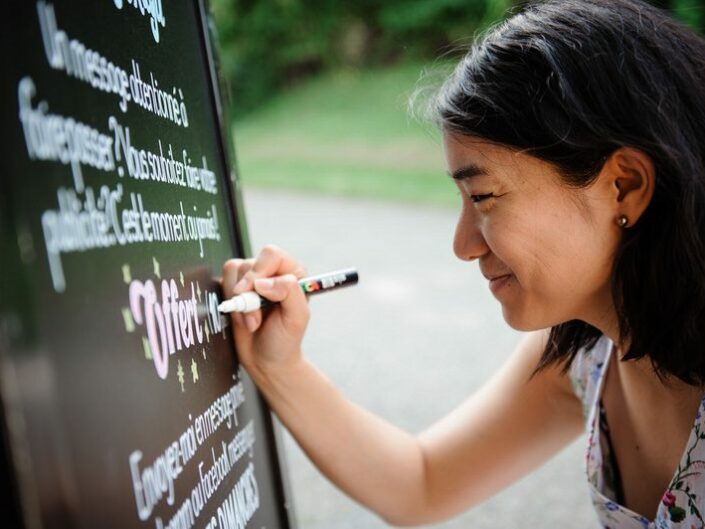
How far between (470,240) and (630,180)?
0.24m

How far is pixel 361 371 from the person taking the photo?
3787mm

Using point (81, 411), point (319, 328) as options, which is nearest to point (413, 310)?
point (319, 328)

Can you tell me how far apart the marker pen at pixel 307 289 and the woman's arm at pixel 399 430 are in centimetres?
2

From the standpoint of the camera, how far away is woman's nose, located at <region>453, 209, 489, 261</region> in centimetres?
122

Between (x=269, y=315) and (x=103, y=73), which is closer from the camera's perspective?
(x=103, y=73)

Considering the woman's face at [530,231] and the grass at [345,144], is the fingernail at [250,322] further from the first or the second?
the grass at [345,144]

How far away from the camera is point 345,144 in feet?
32.4

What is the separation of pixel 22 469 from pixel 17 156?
0.22 meters

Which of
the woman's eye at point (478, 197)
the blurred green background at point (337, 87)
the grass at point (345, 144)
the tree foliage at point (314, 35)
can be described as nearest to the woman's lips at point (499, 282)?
the woman's eye at point (478, 197)

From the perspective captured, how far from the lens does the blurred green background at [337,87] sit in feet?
27.9

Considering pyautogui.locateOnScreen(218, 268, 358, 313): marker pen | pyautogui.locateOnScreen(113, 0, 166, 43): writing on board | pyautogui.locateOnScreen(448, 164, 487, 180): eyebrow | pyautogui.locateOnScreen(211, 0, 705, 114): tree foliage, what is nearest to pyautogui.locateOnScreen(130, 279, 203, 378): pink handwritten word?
pyautogui.locateOnScreen(218, 268, 358, 313): marker pen

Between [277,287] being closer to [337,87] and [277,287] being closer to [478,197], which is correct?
[478,197]

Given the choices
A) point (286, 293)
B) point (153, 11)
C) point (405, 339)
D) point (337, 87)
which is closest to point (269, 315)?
point (286, 293)

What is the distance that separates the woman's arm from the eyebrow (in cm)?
28
